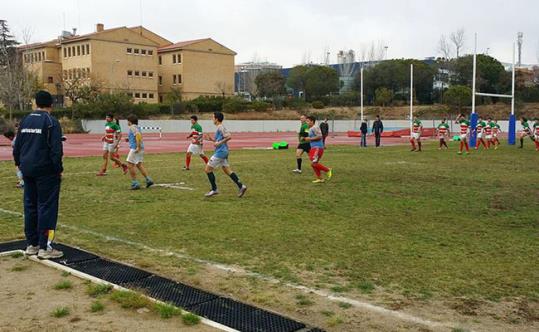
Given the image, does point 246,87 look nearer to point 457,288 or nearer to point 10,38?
point 10,38

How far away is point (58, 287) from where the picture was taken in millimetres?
5641

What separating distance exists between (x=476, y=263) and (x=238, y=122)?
56355 millimetres

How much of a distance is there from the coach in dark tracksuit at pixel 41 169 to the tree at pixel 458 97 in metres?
66.9

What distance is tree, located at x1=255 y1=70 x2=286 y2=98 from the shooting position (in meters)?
80.8

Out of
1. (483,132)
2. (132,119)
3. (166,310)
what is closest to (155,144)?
(483,132)

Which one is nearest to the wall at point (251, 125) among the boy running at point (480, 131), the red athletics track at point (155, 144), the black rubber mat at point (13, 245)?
the red athletics track at point (155, 144)

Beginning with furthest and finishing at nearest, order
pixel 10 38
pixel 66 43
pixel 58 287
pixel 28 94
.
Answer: pixel 10 38, pixel 66 43, pixel 28 94, pixel 58 287

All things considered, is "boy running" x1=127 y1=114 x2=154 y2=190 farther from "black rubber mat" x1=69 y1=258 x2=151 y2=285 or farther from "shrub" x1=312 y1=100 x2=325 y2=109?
Answer: "shrub" x1=312 y1=100 x2=325 y2=109

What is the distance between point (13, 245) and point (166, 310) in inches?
144

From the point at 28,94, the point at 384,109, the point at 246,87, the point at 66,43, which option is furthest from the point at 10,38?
the point at 384,109

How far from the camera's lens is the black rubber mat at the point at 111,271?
5969 mm

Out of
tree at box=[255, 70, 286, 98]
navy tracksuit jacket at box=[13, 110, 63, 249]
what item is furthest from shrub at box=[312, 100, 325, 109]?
navy tracksuit jacket at box=[13, 110, 63, 249]

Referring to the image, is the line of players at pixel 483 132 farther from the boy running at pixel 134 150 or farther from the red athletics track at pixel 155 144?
the boy running at pixel 134 150

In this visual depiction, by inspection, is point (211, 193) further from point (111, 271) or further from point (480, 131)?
point (480, 131)
